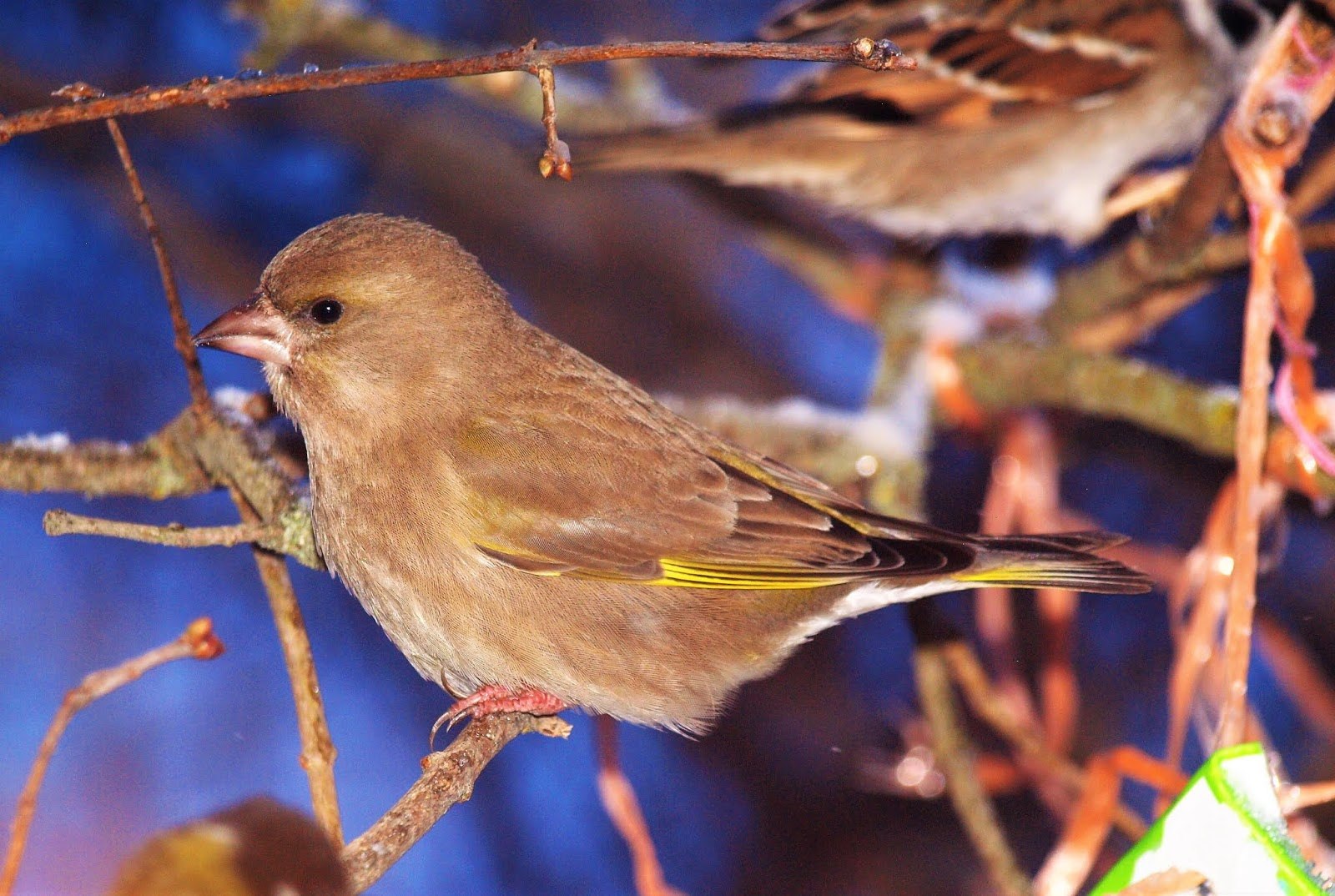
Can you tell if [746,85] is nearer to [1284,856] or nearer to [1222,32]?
[1222,32]

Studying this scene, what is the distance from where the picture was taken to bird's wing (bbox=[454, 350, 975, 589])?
2713mm

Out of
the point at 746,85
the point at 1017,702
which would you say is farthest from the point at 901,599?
the point at 746,85

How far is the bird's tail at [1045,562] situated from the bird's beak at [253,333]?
1513 mm

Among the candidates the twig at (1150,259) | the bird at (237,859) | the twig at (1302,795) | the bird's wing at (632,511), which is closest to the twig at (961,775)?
the bird's wing at (632,511)

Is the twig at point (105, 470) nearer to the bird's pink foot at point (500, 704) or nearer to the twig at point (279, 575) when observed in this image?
the twig at point (279, 575)

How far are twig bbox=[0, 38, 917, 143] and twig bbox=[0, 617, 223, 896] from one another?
696 millimetres

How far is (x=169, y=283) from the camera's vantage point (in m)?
2.23

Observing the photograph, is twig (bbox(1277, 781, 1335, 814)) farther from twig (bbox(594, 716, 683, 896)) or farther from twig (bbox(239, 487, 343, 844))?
twig (bbox(239, 487, 343, 844))

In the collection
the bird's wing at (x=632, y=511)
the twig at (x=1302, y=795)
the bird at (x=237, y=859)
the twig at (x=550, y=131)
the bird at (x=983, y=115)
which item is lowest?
the twig at (x=1302, y=795)

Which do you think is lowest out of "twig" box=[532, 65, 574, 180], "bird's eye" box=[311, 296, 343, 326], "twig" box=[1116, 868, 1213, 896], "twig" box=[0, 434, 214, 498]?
"twig" box=[1116, 868, 1213, 896]

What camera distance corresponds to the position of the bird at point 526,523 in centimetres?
264

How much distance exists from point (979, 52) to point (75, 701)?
131 inches

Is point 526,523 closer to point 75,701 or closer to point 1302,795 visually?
point 75,701

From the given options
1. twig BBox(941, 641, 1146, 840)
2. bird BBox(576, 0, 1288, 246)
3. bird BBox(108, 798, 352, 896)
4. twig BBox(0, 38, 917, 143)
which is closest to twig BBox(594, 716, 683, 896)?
twig BBox(941, 641, 1146, 840)
